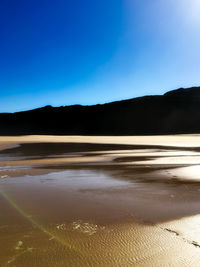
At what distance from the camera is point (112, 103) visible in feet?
321

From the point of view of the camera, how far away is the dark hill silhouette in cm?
7819

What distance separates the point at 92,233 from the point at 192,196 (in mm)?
2725

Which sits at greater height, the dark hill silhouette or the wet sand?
the dark hill silhouette

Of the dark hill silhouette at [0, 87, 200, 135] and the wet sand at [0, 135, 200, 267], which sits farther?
the dark hill silhouette at [0, 87, 200, 135]

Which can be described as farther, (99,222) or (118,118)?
(118,118)

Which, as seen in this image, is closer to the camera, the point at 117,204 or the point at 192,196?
the point at 117,204

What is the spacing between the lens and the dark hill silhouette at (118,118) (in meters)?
78.2

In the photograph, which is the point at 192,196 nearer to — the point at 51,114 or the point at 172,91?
the point at 172,91

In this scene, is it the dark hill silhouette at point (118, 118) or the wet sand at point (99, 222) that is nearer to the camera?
the wet sand at point (99, 222)

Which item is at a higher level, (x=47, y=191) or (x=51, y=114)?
(x=51, y=114)

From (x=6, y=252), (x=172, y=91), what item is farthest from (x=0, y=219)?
(x=172, y=91)

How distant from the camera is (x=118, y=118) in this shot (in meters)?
89.1

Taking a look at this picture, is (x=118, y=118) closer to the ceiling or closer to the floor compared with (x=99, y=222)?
closer to the ceiling

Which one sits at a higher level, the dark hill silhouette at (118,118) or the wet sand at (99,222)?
the dark hill silhouette at (118,118)
